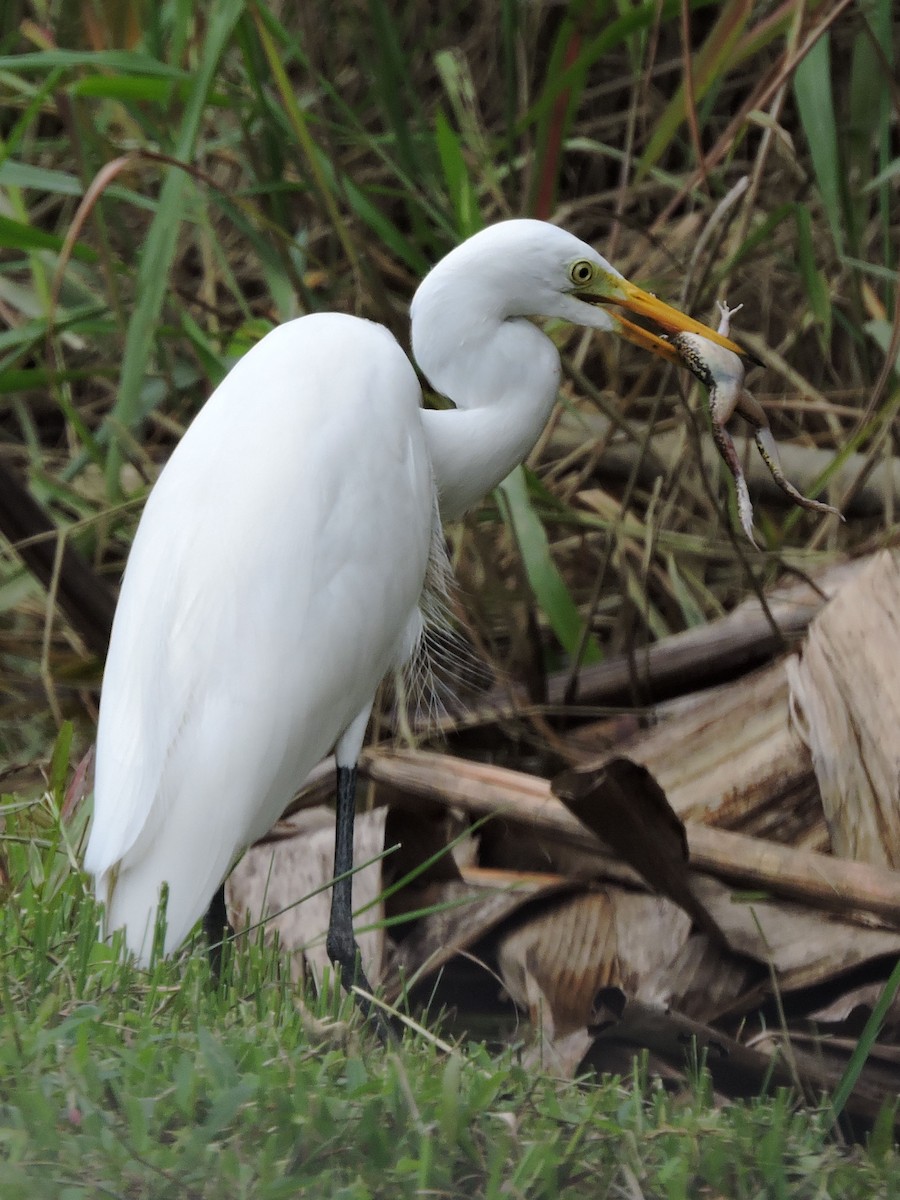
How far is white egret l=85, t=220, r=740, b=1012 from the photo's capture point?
Result: 5.37ft

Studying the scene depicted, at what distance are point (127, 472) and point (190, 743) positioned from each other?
6.33ft

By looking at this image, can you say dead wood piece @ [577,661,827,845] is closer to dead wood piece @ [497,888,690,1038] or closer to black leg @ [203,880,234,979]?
dead wood piece @ [497,888,690,1038]

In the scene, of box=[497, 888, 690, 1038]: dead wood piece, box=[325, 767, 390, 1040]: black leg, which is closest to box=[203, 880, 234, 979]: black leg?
box=[325, 767, 390, 1040]: black leg

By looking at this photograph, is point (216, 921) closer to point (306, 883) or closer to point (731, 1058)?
point (306, 883)

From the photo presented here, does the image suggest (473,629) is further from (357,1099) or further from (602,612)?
(357,1099)

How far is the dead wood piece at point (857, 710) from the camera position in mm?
2078

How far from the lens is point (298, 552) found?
176 cm

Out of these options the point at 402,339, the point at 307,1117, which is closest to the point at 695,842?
the point at 307,1117

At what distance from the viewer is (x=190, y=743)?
165cm

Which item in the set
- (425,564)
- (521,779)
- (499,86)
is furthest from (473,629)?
(499,86)

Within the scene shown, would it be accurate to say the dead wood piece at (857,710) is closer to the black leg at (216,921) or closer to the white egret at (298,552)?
the white egret at (298,552)

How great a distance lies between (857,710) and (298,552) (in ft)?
2.88

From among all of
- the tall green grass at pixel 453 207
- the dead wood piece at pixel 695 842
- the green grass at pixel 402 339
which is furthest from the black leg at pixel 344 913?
the tall green grass at pixel 453 207

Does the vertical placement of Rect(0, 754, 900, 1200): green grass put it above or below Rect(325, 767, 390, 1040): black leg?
above
